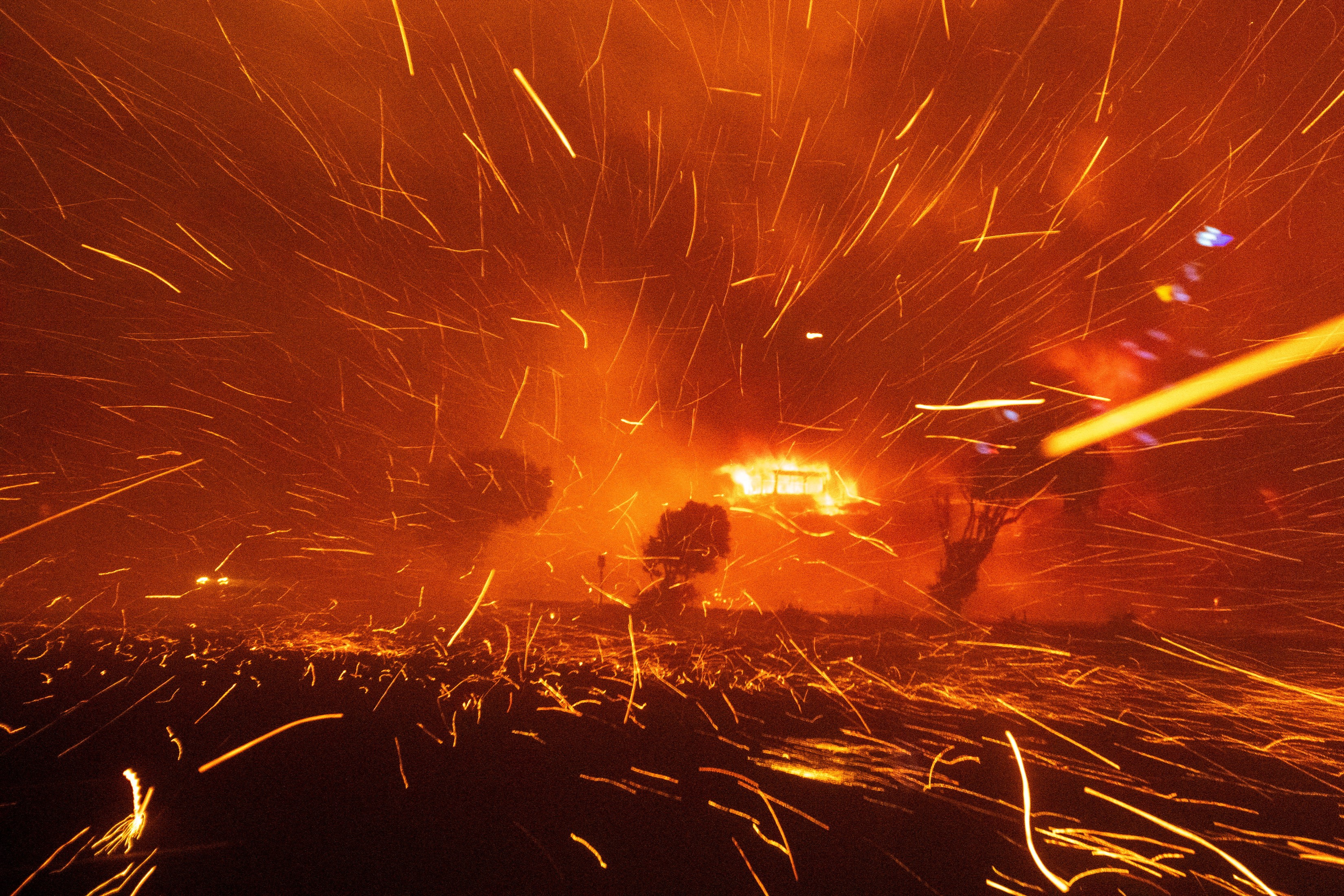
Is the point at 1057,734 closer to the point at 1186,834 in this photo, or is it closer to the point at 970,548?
the point at 1186,834

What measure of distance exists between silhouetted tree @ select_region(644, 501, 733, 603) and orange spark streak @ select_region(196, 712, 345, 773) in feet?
18.6

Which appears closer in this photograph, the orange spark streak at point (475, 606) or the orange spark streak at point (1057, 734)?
the orange spark streak at point (1057, 734)

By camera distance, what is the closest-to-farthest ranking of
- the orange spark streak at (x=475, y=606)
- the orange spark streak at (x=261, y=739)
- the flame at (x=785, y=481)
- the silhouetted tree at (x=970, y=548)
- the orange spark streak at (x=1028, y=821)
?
1. the orange spark streak at (x=1028, y=821)
2. the orange spark streak at (x=261, y=739)
3. the orange spark streak at (x=475, y=606)
4. the silhouetted tree at (x=970, y=548)
5. the flame at (x=785, y=481)

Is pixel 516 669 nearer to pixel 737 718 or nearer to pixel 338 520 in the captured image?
pixel 737 718

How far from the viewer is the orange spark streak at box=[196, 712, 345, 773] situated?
295cm

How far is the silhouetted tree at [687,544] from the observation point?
923 cm

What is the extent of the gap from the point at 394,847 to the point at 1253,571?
955 cm

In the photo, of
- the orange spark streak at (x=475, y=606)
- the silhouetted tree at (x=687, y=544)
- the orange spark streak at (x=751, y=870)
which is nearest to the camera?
the orange spark streak at (x=751, y=870)

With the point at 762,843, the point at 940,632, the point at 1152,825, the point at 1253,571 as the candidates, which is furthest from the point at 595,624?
the point at 1253,571

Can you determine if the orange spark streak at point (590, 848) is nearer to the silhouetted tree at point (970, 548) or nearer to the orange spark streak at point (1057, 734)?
the orange spark streak at point (1057, 734)

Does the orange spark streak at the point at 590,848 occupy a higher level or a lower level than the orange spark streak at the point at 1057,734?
lower

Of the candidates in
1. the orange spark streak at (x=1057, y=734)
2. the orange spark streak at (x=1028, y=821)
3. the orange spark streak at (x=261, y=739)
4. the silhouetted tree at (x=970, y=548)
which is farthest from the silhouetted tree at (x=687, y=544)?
the orange spark streak at (x=1028, y=821)

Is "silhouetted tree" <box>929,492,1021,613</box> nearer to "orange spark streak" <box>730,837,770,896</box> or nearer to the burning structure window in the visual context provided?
the burning structure window

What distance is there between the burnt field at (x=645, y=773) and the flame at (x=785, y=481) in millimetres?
5256
